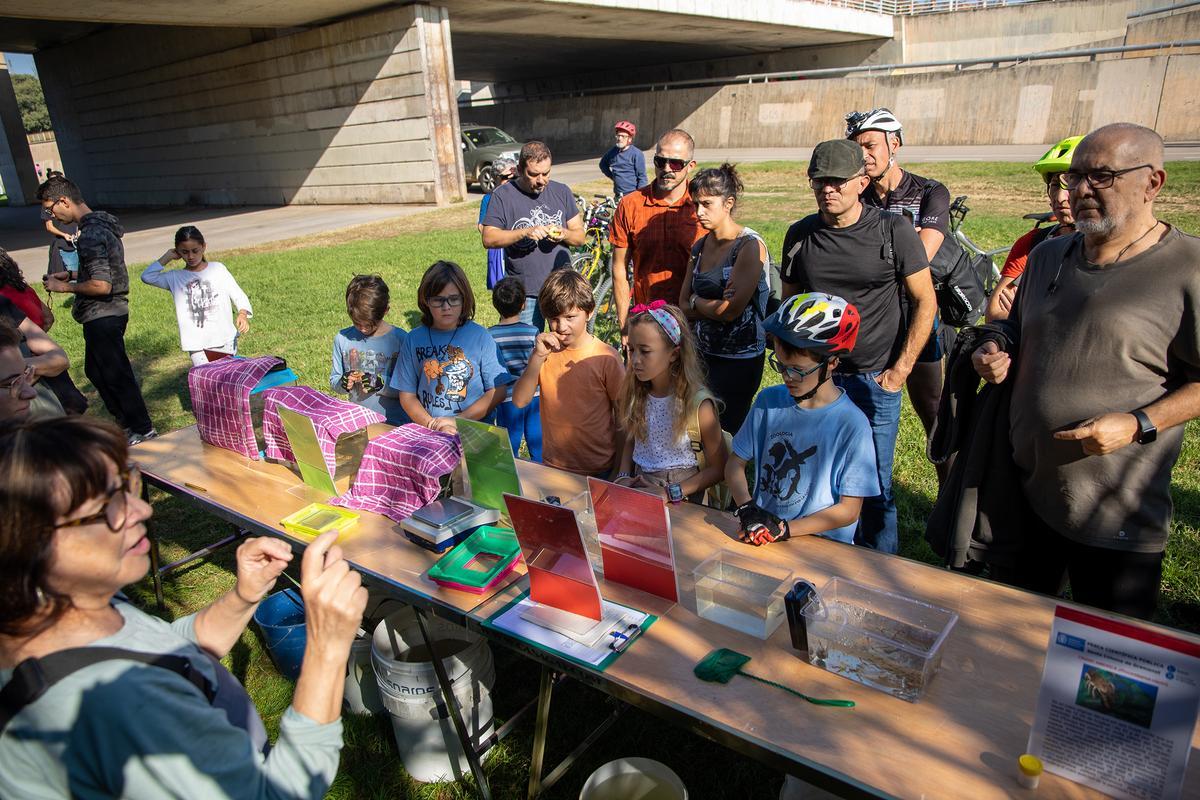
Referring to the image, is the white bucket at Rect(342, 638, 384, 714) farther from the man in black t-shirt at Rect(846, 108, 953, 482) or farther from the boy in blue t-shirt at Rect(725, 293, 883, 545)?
the man in black t-shirt at Rect(846, 108, 953, 482)

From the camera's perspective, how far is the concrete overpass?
15.7 m

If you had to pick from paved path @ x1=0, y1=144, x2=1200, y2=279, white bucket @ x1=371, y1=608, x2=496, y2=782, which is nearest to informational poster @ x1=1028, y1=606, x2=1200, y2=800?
white bucket @ x1=371, y1=608, x2=496, y2=782

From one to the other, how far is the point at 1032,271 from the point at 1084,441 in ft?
2.07

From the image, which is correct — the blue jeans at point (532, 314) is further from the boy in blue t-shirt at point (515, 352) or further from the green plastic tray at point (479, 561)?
the green plastic tray at point (479, 561)

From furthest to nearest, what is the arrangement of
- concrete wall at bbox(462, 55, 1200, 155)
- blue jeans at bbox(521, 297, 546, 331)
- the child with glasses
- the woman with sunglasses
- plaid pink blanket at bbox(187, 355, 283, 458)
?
concrete wall at bbox(462, 55, 1200, 155), blue jeans at bbox(521, 297, 546, 331), the child with glasses, plaid pink blanket at bbox(187, 355, 283, 458), the woman with sunglasses

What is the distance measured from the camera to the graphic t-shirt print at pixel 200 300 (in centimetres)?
536

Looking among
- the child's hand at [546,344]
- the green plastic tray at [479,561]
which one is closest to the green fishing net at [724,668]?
the green plastic tray at [479,561]

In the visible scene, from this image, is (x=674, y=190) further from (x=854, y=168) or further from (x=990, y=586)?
(x=990, y=586)

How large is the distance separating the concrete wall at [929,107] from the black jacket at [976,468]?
19010 millimetres

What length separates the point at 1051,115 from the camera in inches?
745

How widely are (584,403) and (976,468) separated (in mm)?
1610

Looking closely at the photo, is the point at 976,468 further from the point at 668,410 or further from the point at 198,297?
the point at 198,297

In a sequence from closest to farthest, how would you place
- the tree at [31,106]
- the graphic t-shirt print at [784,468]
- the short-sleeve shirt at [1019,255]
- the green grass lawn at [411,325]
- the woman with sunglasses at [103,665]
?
the woman with sunglasses at [103,665] → the graphic t-shirt print at [784,468] → the green grass lawn at [411,325] → the short-sleeve shirt at [1019,255] → the tree at [31,106]

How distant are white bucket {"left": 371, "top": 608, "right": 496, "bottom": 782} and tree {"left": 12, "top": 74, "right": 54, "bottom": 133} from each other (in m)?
65.7
